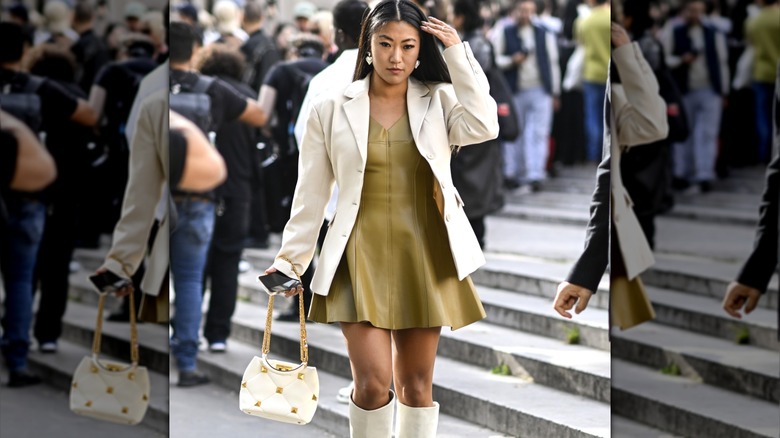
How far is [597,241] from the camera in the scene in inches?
186

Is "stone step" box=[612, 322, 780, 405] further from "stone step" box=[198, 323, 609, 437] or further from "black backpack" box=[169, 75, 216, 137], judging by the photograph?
"black backpack" box=[169, 75, 216, 137]

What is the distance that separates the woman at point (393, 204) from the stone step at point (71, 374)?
1218mm

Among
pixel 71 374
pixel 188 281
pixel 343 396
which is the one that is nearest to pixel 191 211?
pixel 188 281

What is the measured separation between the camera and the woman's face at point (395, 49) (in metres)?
4.35

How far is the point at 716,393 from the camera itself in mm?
5215

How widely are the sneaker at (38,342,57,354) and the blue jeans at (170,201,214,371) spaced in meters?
0.61

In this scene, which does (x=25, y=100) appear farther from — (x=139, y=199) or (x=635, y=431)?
(x=635, y=431)

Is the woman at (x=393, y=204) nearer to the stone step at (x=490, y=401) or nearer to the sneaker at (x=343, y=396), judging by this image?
the stone step at (x=490, y=401)

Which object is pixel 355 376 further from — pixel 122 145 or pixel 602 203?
pixel 122 145

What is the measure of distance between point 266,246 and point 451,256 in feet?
14.0

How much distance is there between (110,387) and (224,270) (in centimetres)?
186

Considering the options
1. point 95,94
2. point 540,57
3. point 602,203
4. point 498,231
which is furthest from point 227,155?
point 540,57

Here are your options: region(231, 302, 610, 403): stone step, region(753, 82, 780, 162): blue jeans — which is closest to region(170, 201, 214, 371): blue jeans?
region(231, 302, 610, 403): stone step

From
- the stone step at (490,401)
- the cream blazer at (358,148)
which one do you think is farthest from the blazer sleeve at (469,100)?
the stone step at (490,401)
